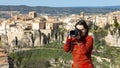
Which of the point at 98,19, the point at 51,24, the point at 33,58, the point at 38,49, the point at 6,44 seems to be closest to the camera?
the point at 33,58

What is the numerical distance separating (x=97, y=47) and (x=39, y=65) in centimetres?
724

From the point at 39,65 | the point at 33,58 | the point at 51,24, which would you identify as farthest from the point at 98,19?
the point at 39,65

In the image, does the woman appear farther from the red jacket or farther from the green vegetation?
the green vegetation

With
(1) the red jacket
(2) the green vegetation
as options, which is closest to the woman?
(1) the red jacket

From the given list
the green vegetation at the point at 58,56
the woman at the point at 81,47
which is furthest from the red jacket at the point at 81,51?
the green vegetation at the point at 58,56

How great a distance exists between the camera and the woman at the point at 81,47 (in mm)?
3795

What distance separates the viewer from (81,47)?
151 inches

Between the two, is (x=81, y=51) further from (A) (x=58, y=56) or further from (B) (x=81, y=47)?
(A) (x=58, y=56)

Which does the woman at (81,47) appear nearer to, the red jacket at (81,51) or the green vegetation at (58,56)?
the red jacket at (81,51)

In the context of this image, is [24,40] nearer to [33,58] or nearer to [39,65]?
[33,58]

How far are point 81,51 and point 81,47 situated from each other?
0.03 m

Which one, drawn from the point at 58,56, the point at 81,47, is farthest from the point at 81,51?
the point at 58,56

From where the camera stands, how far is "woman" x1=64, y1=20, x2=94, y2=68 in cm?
379

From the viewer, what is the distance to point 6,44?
46.7 metres
